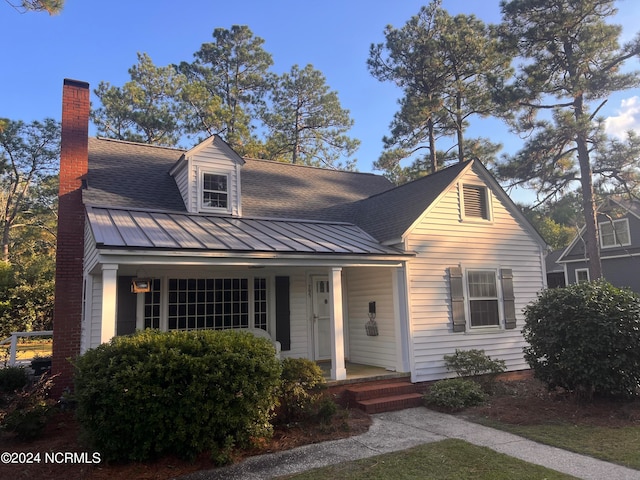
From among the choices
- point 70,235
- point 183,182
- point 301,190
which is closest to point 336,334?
point 183,182

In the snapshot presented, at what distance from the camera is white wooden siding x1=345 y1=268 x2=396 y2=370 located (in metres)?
9.45

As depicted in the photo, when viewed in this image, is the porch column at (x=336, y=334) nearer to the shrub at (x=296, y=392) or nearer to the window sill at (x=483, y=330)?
the shrub at (x=296, y=392)

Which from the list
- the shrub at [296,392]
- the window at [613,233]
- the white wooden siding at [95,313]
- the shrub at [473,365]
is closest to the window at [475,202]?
the shrub at [473,365]

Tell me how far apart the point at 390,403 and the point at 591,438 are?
121 inches

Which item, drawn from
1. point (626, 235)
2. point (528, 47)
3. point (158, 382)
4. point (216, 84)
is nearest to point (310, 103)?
point (216, 84)

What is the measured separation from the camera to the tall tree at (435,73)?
2375 cm

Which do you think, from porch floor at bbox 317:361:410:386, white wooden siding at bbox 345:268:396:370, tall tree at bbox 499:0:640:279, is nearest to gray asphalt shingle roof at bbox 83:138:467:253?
white wooden siding at bbox 345:268:396:370

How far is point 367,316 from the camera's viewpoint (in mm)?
10148

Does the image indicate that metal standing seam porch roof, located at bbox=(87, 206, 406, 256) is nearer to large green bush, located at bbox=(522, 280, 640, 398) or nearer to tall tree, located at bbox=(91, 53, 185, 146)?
large green bush, located at bbox=(522, 280, 640, 398)

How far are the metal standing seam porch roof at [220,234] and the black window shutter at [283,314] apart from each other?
1290mm

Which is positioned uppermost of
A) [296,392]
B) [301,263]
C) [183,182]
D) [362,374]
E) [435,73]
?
[435,73]

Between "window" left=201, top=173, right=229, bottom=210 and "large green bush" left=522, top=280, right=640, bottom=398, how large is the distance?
23.5 feet

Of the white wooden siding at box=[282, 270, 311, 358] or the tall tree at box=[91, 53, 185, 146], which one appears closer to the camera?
the white wooden siding at box=[282, 270, 311, 358]

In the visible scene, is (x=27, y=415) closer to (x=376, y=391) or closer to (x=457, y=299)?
(x=376, y=391)
